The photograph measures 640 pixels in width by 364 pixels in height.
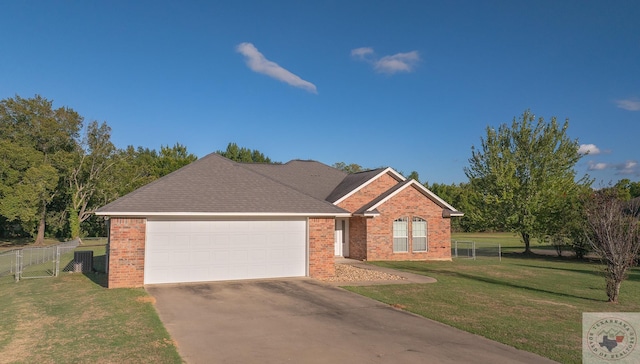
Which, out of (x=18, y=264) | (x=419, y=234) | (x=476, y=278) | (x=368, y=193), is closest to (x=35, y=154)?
(x=18, y=264)

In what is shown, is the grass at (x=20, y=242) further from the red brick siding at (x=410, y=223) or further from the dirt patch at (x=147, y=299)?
the dirt patch at (x=147, y=299)

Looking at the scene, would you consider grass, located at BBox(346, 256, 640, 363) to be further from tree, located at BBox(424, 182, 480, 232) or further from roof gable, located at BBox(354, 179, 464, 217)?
tree, located at BBox(424, 182, 480, 232)

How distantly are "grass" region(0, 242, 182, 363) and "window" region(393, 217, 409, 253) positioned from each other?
15.2 m

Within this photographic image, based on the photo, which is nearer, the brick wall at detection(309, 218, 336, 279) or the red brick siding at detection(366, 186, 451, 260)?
the brick wall at detection(309, 218, 336, 279)

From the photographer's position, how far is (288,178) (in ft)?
93.7

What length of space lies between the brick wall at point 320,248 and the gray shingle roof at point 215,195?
55 centimetres

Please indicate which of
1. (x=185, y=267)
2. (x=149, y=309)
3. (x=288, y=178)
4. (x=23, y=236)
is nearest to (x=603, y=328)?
(x=149, y=309)

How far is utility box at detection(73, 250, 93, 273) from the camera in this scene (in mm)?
19141

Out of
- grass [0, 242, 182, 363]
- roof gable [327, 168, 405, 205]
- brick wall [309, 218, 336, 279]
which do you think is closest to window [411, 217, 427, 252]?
roof gable [327, 168, 405, 205]

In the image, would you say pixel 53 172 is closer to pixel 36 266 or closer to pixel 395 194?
pixel 36 266

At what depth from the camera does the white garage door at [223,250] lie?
14.9 metres

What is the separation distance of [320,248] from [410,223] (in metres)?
9.87

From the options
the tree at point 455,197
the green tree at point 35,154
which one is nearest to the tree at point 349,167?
the tree at point 455,197

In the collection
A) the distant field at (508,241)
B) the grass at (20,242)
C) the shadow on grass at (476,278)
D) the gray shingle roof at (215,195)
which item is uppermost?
the gray shingle roof at (215,195)
